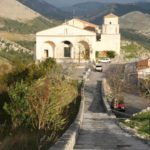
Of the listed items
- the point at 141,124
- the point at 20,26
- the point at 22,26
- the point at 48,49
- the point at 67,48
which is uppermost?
the point at 22,26

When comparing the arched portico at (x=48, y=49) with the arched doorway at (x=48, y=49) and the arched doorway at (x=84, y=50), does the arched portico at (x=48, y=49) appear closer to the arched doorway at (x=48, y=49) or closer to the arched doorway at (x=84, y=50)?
the arched doorway at (x=48, y=49)

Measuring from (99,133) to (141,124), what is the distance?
225 cm

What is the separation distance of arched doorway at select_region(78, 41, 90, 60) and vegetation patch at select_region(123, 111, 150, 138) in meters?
37.3

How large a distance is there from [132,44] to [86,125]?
5721cm

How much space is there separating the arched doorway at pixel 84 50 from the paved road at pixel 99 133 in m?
22.2

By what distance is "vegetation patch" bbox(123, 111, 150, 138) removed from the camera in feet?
39.6

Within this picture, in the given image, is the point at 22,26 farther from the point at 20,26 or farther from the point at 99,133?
the point at 99,133

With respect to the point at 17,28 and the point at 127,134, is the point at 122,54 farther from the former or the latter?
the point at 17,28

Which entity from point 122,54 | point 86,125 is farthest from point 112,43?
point 86,125

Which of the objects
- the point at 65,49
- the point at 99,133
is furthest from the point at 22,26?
the point at 99,133

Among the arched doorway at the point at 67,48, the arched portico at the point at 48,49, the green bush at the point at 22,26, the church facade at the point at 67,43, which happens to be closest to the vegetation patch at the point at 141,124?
the church facade at the point at 67,43

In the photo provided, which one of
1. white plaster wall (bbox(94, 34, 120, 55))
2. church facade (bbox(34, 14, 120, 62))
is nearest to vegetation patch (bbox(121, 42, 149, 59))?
white plaster wall (bbox(94, 34, 120, 55))

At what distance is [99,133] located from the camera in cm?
1225

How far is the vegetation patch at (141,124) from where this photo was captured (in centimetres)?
1208
